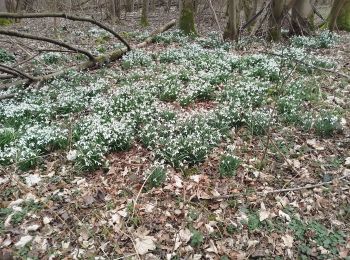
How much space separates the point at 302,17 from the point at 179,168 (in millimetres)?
10416

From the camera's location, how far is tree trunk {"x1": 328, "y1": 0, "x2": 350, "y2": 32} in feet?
41.9

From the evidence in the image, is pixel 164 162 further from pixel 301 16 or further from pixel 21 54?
pixel 301 16

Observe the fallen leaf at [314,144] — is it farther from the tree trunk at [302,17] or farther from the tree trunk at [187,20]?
the tree trunk at [187,20]

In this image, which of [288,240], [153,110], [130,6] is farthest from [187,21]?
[130,6]

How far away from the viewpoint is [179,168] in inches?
195

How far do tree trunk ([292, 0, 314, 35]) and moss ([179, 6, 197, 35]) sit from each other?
4116 mm

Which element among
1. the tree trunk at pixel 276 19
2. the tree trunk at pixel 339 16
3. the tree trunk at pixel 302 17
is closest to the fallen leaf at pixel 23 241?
the tree trunk at pixel 276 19

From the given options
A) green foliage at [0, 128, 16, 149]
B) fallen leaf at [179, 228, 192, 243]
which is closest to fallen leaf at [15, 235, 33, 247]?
fallen leaf at [179, 228, 192, 243]

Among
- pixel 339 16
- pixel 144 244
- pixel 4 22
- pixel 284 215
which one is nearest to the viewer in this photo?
pixel 144 244

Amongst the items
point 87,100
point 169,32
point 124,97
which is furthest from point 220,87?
point 169,32

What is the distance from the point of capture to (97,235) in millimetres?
3975

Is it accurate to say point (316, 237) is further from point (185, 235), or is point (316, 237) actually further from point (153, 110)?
point (153, 110)

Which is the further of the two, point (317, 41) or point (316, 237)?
point (317, 41)

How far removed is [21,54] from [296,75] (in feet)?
30.5
